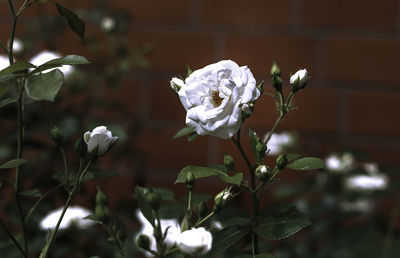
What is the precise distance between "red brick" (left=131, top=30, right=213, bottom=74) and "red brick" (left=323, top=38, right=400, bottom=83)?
11.4 inches

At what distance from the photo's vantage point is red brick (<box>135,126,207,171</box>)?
1.23 m

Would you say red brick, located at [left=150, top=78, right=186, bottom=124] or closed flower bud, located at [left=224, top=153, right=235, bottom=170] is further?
red brick, located at [left=150, top=78, right=186, bottom=124]

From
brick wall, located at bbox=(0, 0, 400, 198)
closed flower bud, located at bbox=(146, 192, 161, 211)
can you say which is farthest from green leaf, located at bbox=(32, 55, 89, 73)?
brick wall, located at bbox=(0, 0, 400, 198)

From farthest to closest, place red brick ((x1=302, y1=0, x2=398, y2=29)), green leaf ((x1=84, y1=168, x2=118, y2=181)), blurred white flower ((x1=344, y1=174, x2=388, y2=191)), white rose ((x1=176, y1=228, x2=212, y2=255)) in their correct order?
red brick ((x1=302, y1=0, x2=398, y2=29)) < blurred white flower ((x1=344, y1=174, x2=388, y2=191)) < green leaf ((x1=84, y1=168, x2=118, y2=181)) < white rose ((x1=176, y1=228, x2=212, y2=255))

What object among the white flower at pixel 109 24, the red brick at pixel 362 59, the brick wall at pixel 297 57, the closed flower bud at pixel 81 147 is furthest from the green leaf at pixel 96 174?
the red brick at pixel 362 59

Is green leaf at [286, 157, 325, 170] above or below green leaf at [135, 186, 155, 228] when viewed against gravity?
above

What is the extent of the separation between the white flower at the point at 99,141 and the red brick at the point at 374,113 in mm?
914

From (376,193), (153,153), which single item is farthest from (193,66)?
(376,193)

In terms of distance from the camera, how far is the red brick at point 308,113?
1197mm

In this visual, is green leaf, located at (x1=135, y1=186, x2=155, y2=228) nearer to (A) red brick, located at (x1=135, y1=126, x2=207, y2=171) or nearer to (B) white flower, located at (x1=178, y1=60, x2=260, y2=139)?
(B) white flower, located at (x1=178, y1=60, x2=260, y2=139)

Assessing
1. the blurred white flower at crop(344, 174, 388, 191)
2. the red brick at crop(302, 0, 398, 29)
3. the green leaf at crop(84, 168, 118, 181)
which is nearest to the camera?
the green leaf at crop(84, 168, 118, 181)

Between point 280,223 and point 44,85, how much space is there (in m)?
0.20

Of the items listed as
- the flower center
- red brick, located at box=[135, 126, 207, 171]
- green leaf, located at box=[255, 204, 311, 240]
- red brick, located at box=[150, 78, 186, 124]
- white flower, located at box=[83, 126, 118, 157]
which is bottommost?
red brick, located at box=[135, 126, 207, 171]

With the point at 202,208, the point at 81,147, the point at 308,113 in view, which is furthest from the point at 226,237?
the point at 308,113
